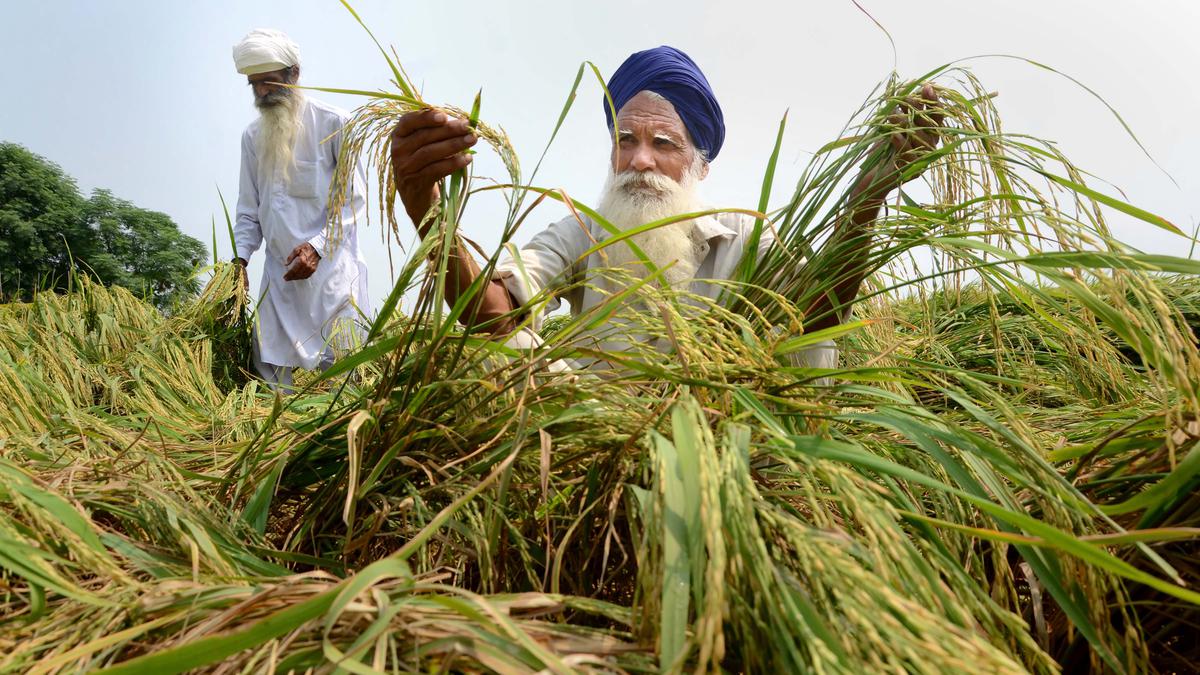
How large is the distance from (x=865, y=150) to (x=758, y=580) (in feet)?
3.26

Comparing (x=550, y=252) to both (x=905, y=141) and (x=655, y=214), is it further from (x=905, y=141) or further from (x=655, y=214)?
(x=905, y=141)

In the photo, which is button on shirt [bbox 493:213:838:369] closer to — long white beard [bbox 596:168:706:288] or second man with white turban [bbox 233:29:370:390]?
long white beard [bbox 596:168:706:288]

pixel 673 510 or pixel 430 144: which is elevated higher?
pixel 430 144

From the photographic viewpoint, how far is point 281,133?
463 cm

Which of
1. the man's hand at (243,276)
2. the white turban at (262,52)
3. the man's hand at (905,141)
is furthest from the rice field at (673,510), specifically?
the white turban at (262,52)

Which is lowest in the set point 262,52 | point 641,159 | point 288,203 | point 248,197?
point 641,159

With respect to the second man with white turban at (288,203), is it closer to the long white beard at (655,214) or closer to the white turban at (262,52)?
the white turban at (262,52)

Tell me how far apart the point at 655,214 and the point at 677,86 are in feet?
1.73

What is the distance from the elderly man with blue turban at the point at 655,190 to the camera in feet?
4.16

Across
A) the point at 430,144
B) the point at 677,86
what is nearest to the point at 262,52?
the point at 677,86

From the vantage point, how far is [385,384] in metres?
1.01

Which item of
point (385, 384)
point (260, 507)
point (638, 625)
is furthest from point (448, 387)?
point (638, 625)

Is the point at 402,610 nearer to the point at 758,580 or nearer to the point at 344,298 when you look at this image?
the point at 758,580

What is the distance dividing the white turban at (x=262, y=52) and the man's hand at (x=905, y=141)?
13.9 ft
